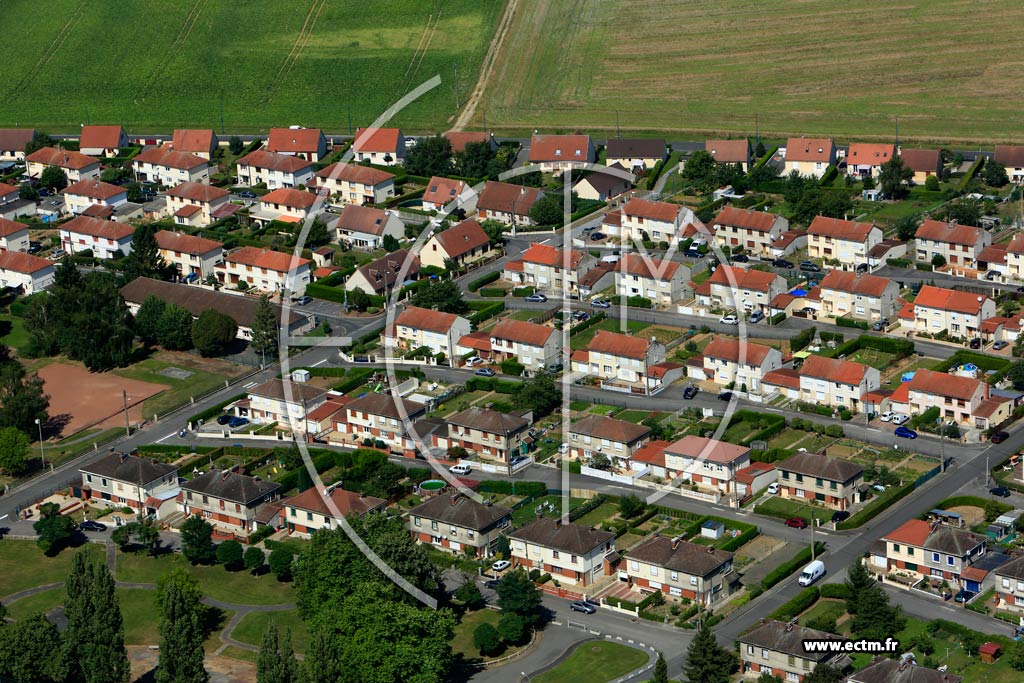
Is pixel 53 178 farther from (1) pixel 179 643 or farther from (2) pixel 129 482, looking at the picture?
(1) pixel 179 643

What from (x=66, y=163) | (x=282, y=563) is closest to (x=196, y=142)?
(x=66, y=163)

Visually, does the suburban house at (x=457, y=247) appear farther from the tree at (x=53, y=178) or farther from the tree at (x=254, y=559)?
the tree at (x=254, y=559)

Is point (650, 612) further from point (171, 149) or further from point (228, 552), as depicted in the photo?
point (171, 149)

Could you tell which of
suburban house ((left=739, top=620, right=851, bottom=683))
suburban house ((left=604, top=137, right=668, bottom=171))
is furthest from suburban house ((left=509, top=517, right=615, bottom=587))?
suburban house ((left=604, top=137, right=668, bottom=171))

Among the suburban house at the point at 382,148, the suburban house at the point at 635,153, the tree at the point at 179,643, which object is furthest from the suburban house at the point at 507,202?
the tree at the point at 179,643

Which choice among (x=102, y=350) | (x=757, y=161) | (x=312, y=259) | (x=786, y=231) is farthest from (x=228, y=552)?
(x=757, y=161)

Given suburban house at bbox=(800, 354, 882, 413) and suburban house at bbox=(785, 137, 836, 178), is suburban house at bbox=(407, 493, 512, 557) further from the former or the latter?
suburban house at bbox=(785, 137, 836, 178)

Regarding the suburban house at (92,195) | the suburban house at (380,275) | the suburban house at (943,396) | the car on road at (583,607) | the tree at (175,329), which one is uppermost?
the suburban house at (92,195)
